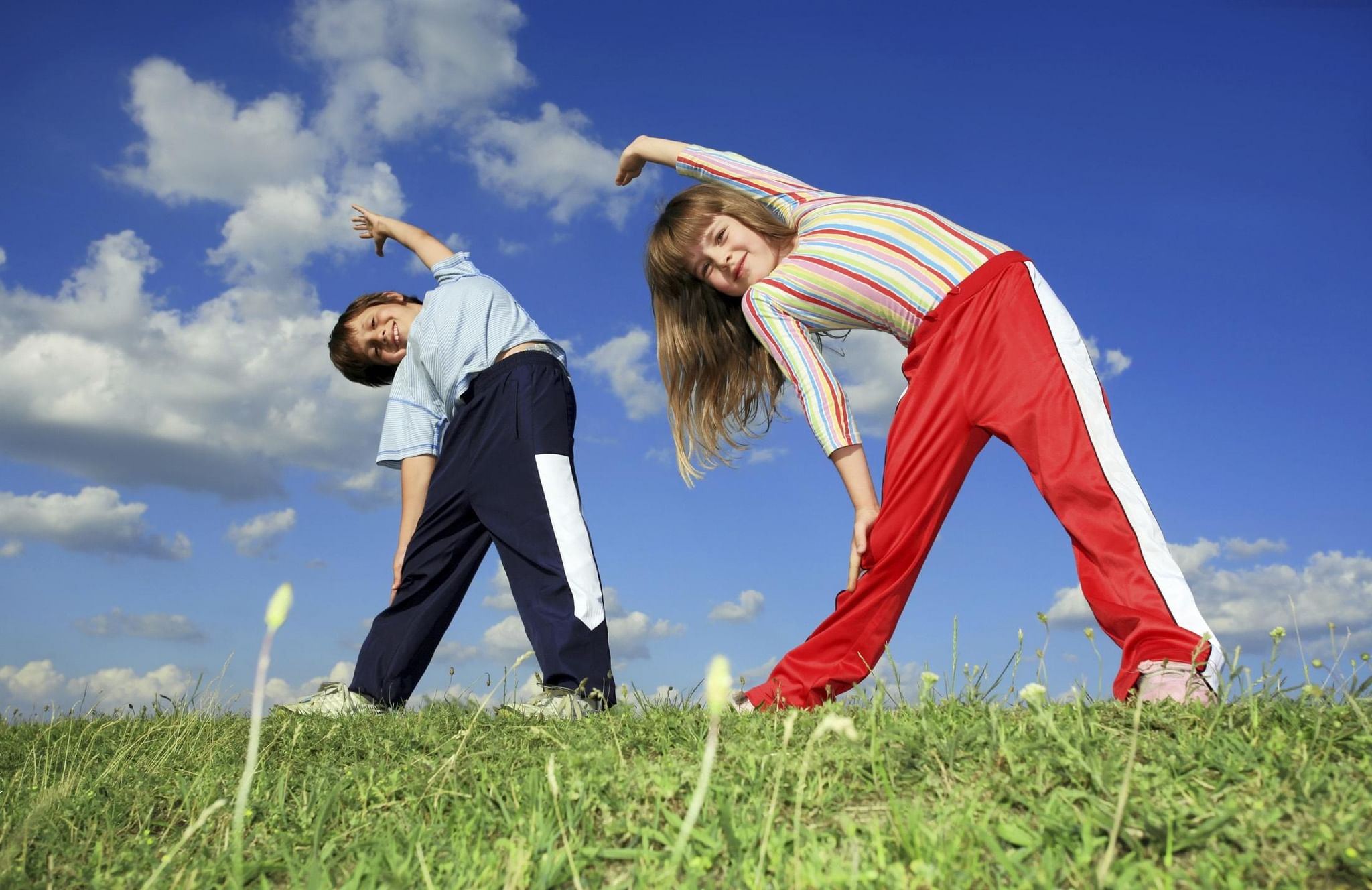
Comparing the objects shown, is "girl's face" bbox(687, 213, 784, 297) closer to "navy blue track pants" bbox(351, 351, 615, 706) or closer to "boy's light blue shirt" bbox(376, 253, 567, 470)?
"navy blue track pants" bbox(351, 351, 615, 706)

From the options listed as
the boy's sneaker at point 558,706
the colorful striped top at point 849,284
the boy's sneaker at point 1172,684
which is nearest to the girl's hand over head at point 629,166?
the colorful striped top at point 849,284

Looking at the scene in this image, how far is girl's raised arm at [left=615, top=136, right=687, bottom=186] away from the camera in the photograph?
14.9 feet

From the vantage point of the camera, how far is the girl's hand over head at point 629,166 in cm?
476

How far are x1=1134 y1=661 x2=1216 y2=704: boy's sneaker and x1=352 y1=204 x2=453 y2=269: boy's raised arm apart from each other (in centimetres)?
427

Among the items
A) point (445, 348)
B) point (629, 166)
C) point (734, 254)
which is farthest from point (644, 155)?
point (445, 348)

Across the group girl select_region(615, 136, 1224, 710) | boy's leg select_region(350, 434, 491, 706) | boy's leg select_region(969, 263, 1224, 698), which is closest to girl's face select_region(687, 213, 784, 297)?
girl select_region(615, 136, 1224, 710)

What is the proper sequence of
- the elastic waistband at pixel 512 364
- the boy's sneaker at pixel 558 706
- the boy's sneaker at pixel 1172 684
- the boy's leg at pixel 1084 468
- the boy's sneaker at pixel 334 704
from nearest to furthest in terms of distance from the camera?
the boy's sneaker at pixel 1172 684, the boy's leg at pixel 1084 468, the boy's sneaker at pixel 558 706, the boy's sneaker at pixel 334 704, the elastic waistband at pixel 512 364

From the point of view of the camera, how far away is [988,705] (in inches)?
103

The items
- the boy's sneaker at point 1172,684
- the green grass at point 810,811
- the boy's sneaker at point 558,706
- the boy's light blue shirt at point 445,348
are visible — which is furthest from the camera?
the boy's light blue shirt at point 445,348

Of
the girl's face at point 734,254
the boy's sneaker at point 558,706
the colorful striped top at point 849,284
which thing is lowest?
the boy's sneaker at point 558,706

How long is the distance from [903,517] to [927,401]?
0.44 meters

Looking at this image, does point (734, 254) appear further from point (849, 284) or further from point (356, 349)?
point (356, 349)

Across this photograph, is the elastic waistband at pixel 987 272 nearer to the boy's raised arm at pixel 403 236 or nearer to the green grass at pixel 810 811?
the green grass at pixel 810 811

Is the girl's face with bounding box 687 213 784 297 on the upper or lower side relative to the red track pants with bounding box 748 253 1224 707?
upper
